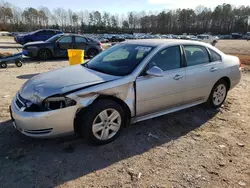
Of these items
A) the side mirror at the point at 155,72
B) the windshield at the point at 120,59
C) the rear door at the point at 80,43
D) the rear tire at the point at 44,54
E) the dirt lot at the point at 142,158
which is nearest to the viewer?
the dirt lot at the point at 142,158

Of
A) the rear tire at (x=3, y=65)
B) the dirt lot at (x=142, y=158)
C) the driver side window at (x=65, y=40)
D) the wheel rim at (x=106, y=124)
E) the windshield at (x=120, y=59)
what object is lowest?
the dirt lot at (x=142, y=158)

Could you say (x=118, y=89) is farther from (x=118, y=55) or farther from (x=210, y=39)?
(x=210, y=39)

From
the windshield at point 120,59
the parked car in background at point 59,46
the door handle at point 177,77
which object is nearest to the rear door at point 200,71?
the door handle at point 177,77

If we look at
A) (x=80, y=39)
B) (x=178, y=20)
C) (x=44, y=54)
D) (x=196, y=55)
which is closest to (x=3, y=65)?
(x=44, y=54)

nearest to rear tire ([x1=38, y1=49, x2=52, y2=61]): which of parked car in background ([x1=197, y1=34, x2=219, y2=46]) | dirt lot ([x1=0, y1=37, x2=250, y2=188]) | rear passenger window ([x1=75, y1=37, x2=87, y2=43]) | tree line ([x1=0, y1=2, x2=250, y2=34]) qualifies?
rear passenger window ([x1=75, y1=37, x2=87, y2=43])

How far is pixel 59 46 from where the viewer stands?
12.5m

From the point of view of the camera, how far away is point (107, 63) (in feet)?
13.5

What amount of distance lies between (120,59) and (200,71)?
1.57m

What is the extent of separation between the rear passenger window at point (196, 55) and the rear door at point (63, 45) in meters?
9.68

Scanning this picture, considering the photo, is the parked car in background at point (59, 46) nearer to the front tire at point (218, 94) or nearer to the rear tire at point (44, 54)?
the rear tire at point (44, 54)

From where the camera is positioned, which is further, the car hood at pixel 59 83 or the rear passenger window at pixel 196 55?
the rear passenger window at pixel 196 55

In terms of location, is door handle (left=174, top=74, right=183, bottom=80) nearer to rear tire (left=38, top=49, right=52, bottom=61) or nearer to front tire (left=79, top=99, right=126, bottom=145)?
front tire (left=79, top=99, right=126, bottom=145)

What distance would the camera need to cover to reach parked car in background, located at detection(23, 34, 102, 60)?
1190cm

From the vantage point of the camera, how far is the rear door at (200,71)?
166 inches
